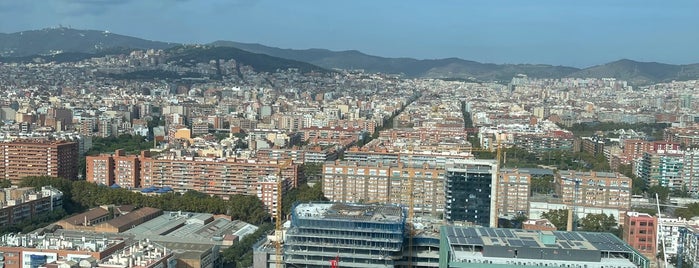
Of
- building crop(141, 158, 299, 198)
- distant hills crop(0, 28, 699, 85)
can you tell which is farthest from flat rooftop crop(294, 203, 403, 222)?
distant hills crop(0, 28, 699, 85)

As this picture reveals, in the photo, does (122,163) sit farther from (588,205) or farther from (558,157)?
(558,157)

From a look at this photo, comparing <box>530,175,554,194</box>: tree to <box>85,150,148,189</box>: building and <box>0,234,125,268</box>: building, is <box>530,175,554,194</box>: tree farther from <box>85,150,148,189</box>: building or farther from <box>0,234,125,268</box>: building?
<box>0,234,125,268</box>: building

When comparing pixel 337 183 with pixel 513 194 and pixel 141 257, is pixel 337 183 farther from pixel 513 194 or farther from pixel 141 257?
pixel 141 257

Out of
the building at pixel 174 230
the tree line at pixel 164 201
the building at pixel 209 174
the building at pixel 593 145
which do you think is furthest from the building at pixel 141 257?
the building at pixel 593 145

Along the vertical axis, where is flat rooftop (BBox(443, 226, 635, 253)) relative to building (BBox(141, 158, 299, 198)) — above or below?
above

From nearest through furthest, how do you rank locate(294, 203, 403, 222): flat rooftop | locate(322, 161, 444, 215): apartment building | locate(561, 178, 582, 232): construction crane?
locate(294, 203, 403, 222): flat rooftop → locate(561, 178, 582, 232): construction crane → locate(322, 161, 444, 215): apartment building

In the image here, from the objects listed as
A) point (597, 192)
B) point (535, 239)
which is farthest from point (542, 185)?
point (535, 239)
